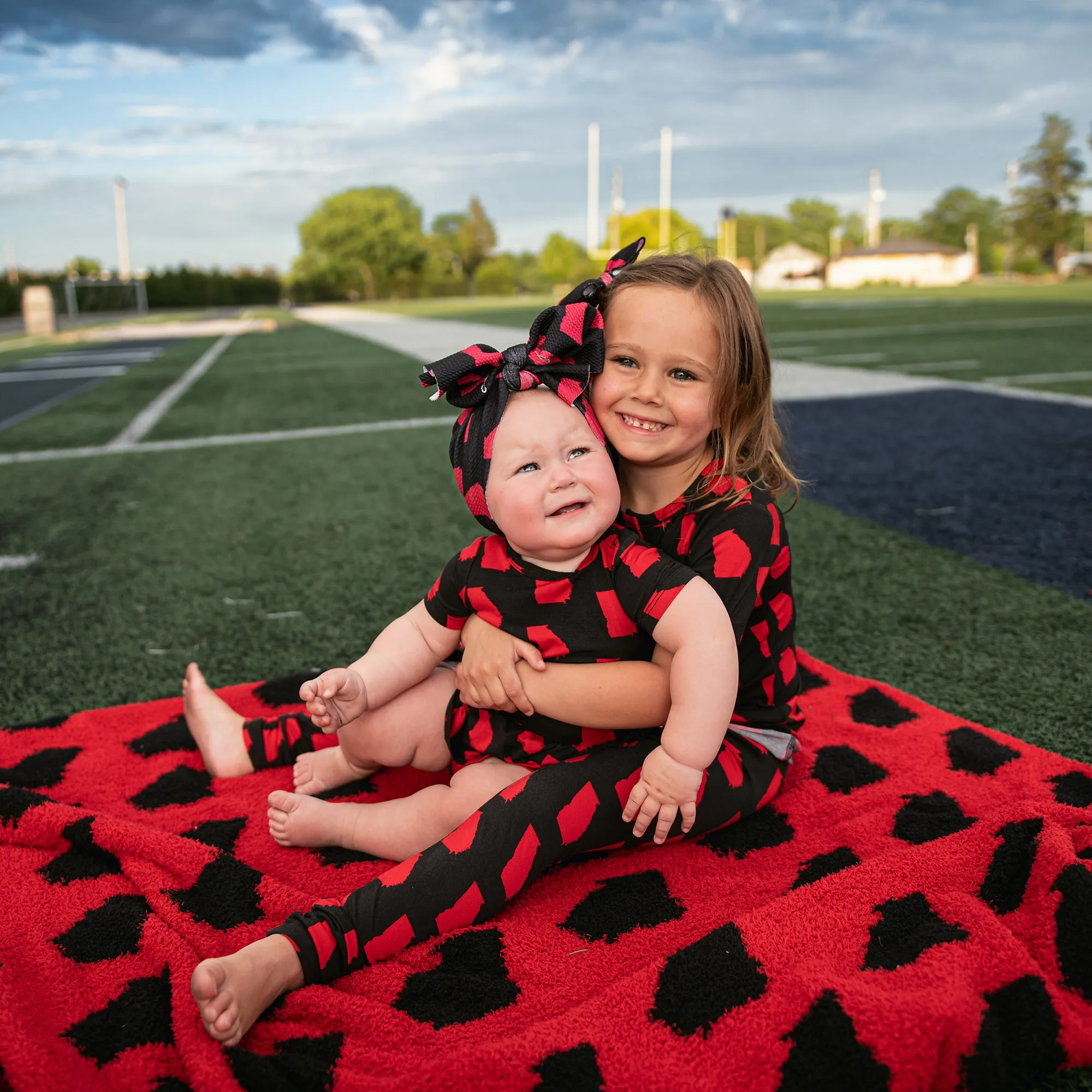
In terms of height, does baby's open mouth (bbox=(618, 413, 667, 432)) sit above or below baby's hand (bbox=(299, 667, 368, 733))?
above

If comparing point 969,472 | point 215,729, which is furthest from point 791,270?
point 215,729

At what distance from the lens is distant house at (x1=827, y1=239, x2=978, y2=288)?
7181 centimetres

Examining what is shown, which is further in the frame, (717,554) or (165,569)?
(165,569)

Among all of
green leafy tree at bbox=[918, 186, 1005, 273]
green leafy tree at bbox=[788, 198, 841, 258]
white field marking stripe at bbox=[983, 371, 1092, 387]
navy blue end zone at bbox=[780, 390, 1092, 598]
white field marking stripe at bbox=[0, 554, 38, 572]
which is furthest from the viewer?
green leafy tree at bbox=[788, 198, 841, 258]

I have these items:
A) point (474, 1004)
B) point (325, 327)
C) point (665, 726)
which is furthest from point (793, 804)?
point (325, 327)

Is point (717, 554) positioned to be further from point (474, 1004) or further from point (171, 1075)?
point (171, 1075)

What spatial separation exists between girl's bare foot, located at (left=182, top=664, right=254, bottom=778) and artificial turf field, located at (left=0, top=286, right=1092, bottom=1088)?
39cm

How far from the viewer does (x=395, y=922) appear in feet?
4.91

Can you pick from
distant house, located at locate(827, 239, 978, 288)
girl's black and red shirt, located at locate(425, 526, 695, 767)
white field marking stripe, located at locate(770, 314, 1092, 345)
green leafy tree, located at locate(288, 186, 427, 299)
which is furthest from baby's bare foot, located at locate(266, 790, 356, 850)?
distant house, located at locate(827, 239, 978, 288)

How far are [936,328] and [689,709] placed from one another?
43.5 feet

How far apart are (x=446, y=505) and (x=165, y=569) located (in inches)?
49.8

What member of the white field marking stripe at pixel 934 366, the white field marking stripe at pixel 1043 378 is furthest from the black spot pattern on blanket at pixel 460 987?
the white field marking stripe at pixel 934 366

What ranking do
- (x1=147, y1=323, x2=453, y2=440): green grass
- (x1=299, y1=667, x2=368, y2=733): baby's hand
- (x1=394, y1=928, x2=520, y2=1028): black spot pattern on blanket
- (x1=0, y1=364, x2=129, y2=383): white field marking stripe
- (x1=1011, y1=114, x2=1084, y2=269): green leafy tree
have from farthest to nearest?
1. (x1=1011, y1=114, x2=1084, y2=269): green leafy tree
2. (x1=0, y1=364, x2=129, y2=383): white field marking stripe
3. (x1=147, y1=323, x2=453, y2=440): green grass
4. (x1=299, y1=667, x2=368, y2=733): baby's hand
5. (x1=394, y1=928, x2=520, y2=1028): black spot pattern on blanket

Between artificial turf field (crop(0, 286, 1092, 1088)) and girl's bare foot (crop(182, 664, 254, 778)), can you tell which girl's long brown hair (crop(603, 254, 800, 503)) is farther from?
girl's bare foot (crop(182, 664, 254, 778))
